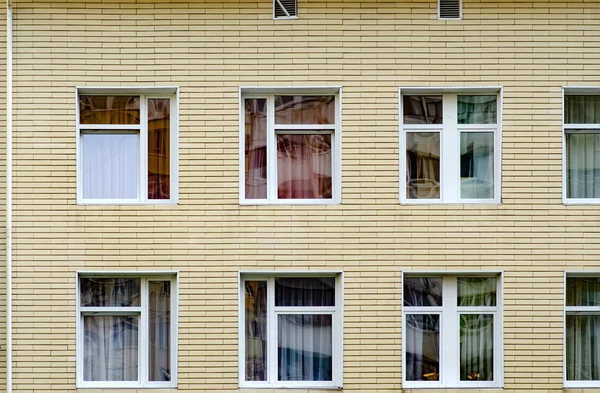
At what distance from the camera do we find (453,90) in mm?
Result: 9977

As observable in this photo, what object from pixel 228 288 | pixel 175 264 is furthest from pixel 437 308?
pixel 175 264

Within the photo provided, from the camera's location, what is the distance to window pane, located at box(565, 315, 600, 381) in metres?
10.1

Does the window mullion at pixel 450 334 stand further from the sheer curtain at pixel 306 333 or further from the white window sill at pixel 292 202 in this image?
the white window sill at pixel 292 202

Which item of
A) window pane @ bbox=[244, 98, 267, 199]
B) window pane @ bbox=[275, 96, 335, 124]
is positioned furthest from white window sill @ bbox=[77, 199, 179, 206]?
window pane @ bbox=[275, 96, 335, 124]

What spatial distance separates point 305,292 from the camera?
A: 33.0 feet

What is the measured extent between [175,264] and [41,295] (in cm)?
178

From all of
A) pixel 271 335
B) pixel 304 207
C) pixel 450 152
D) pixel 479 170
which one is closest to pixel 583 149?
pixel 479 170

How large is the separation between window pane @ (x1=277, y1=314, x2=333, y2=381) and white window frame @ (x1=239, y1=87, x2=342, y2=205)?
156cm

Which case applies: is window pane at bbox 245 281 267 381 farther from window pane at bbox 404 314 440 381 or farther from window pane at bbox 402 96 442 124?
window pane at bbox 402 96 442 124

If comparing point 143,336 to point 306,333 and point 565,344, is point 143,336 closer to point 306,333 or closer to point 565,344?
point 306,333

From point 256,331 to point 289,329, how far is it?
45 cm

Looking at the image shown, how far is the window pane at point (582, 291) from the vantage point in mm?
10055

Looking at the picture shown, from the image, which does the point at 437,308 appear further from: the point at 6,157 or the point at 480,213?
the point at 6,157

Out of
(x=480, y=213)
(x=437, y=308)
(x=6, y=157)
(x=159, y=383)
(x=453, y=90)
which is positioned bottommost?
(x=159, y=383)
